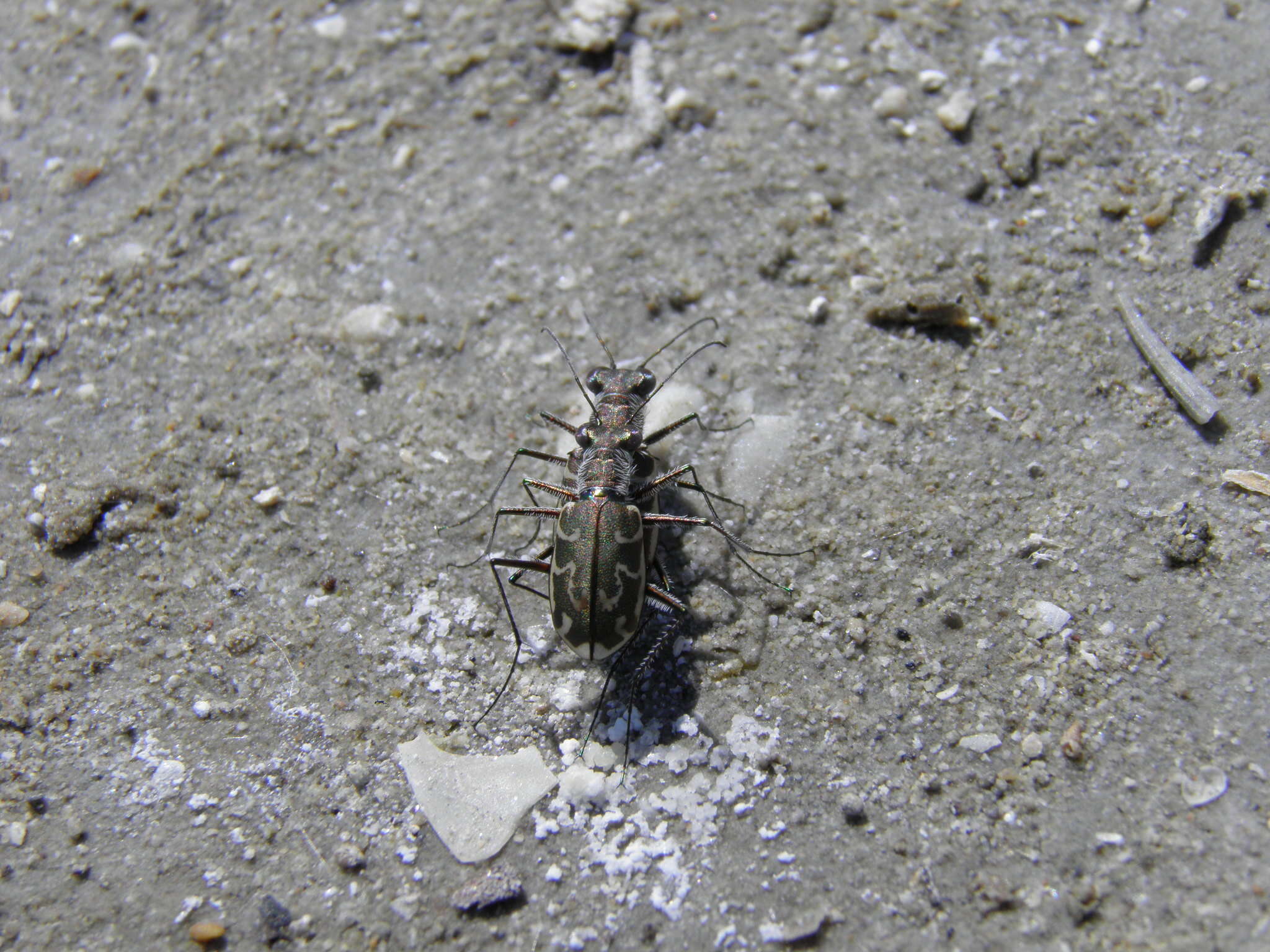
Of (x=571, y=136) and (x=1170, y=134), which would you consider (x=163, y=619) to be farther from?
(x=1170, y=134)

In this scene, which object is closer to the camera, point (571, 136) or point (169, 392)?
point (169, 392)

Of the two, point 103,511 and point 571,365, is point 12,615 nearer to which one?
point 103,511

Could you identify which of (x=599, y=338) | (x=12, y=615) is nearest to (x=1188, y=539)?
(x=599, y=338)


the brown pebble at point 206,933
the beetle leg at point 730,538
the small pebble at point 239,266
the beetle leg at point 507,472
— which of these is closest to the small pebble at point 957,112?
the beetle leg at point 730,538

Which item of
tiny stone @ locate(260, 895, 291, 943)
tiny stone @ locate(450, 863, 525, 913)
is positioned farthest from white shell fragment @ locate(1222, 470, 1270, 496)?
tiny stone @ locate(260, 895, 291, 943)

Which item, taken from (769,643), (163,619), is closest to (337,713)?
(163,619)
